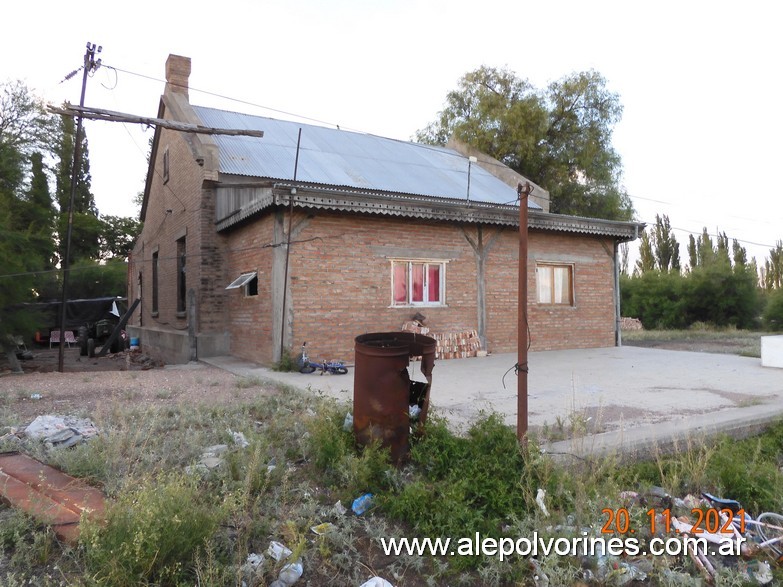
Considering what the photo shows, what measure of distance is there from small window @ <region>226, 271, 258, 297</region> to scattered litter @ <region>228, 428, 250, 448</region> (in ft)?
22.2

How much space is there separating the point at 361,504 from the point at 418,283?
8.61 m

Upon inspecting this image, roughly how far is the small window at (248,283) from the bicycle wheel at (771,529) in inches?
381

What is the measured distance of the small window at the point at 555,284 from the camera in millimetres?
13984

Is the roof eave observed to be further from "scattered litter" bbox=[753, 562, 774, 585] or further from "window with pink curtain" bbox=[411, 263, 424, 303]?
"scattered litter" bbox=[753, 562, 774, 585]

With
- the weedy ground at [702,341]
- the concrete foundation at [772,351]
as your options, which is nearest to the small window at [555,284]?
the weedy ground at [702,341]

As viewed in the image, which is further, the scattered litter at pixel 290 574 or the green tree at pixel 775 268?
the green tree at pixel 775 268

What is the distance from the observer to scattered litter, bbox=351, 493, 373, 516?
3.68 metres

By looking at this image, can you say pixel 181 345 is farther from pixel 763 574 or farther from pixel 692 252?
pixel 692 252

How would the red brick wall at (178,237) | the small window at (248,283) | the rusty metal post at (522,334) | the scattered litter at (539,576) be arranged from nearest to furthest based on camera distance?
the scattered litter at (539,576)
the rusty metal post at (522,334)
the small window at (248,283)
the red brick wall at (178,237)

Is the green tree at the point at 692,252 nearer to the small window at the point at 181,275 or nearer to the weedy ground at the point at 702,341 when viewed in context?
the weedy ground at the point at 702,341

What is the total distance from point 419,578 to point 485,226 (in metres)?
10.6

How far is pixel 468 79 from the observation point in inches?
1141

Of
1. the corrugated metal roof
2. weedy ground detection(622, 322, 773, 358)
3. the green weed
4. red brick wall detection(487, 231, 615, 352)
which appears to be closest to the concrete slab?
red brick wall detection(487, 231, 615, 352)

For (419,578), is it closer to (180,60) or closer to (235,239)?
(235,239)
